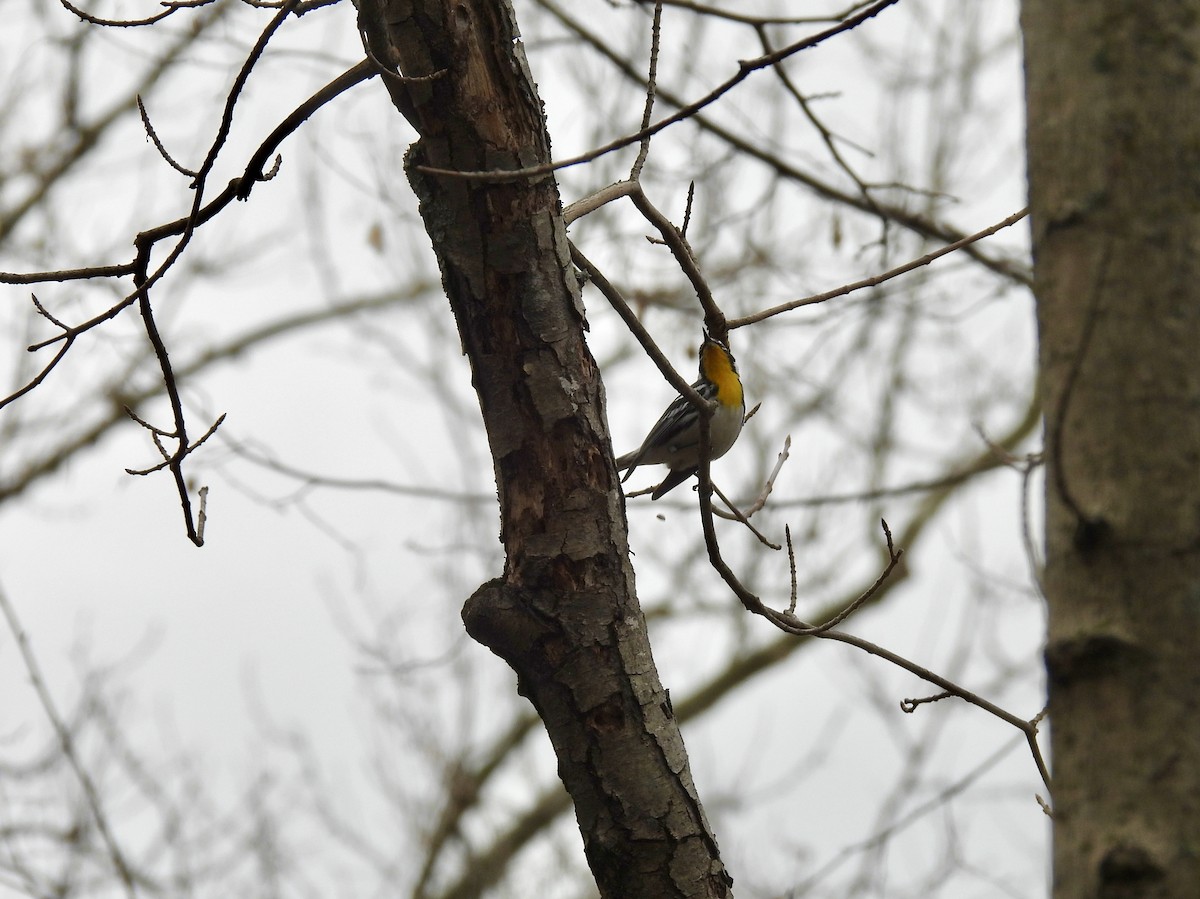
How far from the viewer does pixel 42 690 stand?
330 centimetres

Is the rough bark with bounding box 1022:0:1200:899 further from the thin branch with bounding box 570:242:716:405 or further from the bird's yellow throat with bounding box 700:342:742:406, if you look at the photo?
the bird's yellow throat with bounding box 700:342:742:406

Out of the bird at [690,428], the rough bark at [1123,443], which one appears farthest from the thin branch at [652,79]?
the bird at [690,428]

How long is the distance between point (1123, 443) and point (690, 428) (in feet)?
12.5

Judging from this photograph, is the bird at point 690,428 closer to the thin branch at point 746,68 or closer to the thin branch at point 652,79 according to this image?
the thin branch at point 652,79

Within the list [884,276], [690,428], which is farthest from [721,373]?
[884,276]

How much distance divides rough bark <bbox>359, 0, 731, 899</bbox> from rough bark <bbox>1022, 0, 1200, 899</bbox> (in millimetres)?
1320

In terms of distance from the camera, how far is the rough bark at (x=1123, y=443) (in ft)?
3.02

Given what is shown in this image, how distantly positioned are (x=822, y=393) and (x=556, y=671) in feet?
18.1

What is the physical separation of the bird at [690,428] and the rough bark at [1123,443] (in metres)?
3.49

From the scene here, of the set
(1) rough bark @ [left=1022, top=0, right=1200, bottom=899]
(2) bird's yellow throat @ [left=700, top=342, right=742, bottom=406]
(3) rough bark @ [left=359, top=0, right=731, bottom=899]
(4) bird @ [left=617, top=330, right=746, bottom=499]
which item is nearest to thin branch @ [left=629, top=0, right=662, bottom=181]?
(3) rough bark @ [left=359, top=0, right=731, bottom=899]

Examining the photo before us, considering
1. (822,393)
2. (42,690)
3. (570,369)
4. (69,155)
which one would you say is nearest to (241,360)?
(69,155)

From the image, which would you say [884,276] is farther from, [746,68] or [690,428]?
[690,428]

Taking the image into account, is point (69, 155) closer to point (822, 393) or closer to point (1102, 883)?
point (822, 393)

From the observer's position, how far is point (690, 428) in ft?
15.6
